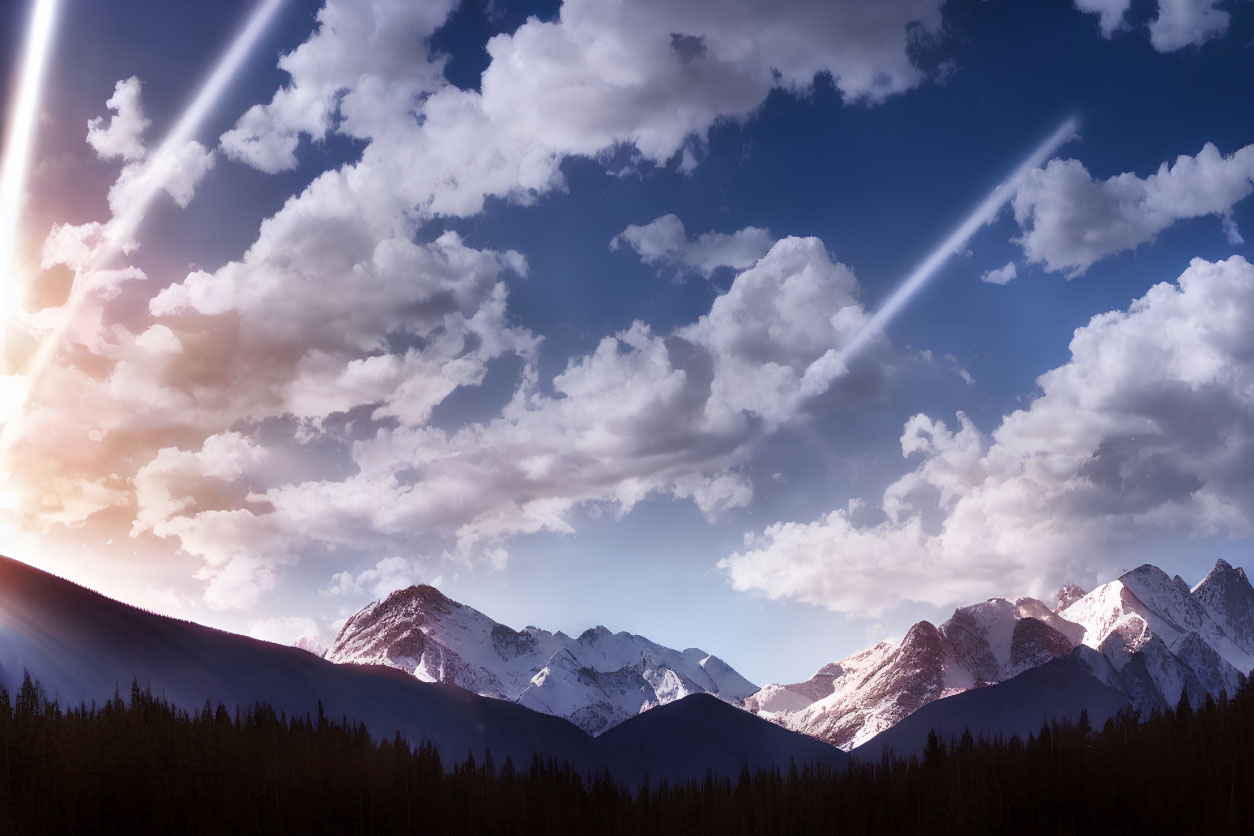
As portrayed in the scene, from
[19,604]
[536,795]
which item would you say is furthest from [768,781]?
[19,604]

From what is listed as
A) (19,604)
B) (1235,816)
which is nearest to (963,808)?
(1235,816)

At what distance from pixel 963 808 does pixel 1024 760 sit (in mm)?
6049

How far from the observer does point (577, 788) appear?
171 feet

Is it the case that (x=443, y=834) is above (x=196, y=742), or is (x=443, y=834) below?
below

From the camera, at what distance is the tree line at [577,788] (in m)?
37.7

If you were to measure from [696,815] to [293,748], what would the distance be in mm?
19843

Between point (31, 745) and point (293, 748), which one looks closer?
point (31, 745)

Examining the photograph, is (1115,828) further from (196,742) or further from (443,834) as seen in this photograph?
(196,742)

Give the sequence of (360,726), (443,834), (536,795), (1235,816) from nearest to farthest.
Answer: (1235,816) < (443,834) < (536,795) < (360,726)

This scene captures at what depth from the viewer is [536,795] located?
4872 centimetres

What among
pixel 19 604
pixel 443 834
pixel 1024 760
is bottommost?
pixel 443 834

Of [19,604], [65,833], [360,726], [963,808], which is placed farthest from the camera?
[19,604]

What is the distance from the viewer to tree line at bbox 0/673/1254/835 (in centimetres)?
3769

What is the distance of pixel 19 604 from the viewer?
184125mm
